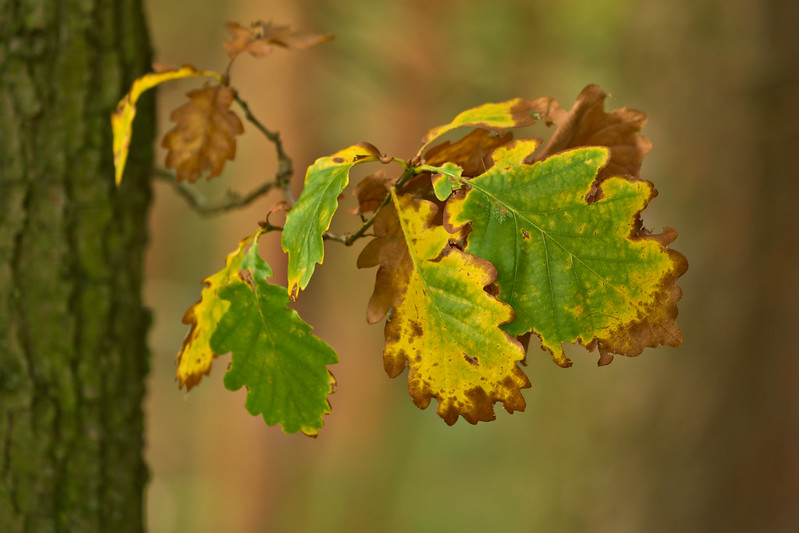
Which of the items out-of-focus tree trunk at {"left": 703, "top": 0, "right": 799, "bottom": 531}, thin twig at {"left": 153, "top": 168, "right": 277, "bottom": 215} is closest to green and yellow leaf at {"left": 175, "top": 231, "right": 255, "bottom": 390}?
thin twig at {"left": 153, "top": 168, "right": 277, "bottom": 215}

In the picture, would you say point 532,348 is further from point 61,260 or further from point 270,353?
point 270,353

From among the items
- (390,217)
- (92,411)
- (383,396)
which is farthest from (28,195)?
(383,396)

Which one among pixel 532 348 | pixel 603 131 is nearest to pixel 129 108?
pixel 603 131

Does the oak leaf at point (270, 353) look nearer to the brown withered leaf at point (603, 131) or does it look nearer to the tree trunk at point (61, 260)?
the brown withered leaf at point (603, 131)

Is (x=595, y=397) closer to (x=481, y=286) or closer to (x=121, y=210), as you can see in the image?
(x=121, y=210)

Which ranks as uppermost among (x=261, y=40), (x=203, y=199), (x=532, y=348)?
(x=261, y=40)

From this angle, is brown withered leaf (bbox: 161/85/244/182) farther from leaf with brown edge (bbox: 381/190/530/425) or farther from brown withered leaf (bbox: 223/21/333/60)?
leaf with brown edge (bbox: 381/190/530/425)

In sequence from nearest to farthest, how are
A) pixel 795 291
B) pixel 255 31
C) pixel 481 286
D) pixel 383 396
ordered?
pixel 481 286, pixel 255 31, pixel 795 291, pixel 383 396
